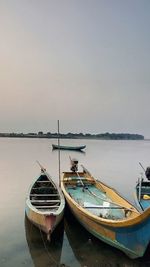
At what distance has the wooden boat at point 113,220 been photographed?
8586mm

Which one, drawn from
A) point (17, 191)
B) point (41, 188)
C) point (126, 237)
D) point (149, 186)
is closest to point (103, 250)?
point (126, 237)

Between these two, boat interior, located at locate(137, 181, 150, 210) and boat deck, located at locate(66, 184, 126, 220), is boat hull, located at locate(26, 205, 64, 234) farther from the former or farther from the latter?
boat interior, located at locate(137, 181, 150, 210)

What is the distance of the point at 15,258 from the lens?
987cm

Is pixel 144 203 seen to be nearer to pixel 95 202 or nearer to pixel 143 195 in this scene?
pixel 143 195

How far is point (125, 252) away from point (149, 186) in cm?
783

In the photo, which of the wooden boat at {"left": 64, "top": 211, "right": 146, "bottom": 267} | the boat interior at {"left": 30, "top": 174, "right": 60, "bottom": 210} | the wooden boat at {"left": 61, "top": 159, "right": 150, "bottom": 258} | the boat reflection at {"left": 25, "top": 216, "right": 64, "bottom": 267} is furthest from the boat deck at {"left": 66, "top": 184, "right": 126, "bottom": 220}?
the boat reflection at {"left": 25, "top": 216, "right": 64, "bottom": 267}

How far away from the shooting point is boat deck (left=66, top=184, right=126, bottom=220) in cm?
1113

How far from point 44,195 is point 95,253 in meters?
4.45

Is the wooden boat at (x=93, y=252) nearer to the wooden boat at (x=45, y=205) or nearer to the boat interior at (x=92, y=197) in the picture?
the boat interior at (x=92, y=197)

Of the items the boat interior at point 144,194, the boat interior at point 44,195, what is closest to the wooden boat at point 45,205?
the boat interior at point 44,195

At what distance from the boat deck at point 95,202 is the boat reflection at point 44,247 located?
1.70m

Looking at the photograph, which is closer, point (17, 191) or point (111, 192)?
Answer: point (111, 192)

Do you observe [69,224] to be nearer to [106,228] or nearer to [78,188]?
[78,188]

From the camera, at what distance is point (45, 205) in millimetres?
12531
